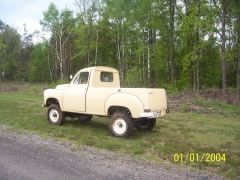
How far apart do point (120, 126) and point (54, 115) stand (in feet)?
11.1

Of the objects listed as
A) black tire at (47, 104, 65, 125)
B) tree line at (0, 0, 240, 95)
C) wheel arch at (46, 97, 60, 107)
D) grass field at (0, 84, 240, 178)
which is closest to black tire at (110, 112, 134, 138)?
grass field at (0, 84, 240, 178)

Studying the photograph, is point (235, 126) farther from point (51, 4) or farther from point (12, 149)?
point (51, 4)

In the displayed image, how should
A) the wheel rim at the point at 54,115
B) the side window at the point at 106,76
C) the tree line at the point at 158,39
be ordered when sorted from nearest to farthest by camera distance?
the side window at the point at 106,76 < the wheel rim at the point at 54,115 < the tree line at the point at 158,39

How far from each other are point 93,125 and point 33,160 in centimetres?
535

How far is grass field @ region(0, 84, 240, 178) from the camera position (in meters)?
9.51

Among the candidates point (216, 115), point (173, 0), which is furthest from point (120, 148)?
point (173, 0)

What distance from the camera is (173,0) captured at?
109 feet

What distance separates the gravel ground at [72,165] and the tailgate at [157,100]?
2.27 meters

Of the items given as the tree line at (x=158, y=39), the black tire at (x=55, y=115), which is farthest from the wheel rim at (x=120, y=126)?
the tree line at (x=158, y=39)

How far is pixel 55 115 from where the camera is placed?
46.0 ft

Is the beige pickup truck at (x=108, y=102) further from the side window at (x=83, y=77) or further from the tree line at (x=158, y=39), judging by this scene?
the tree line at (x=158, y=39)
